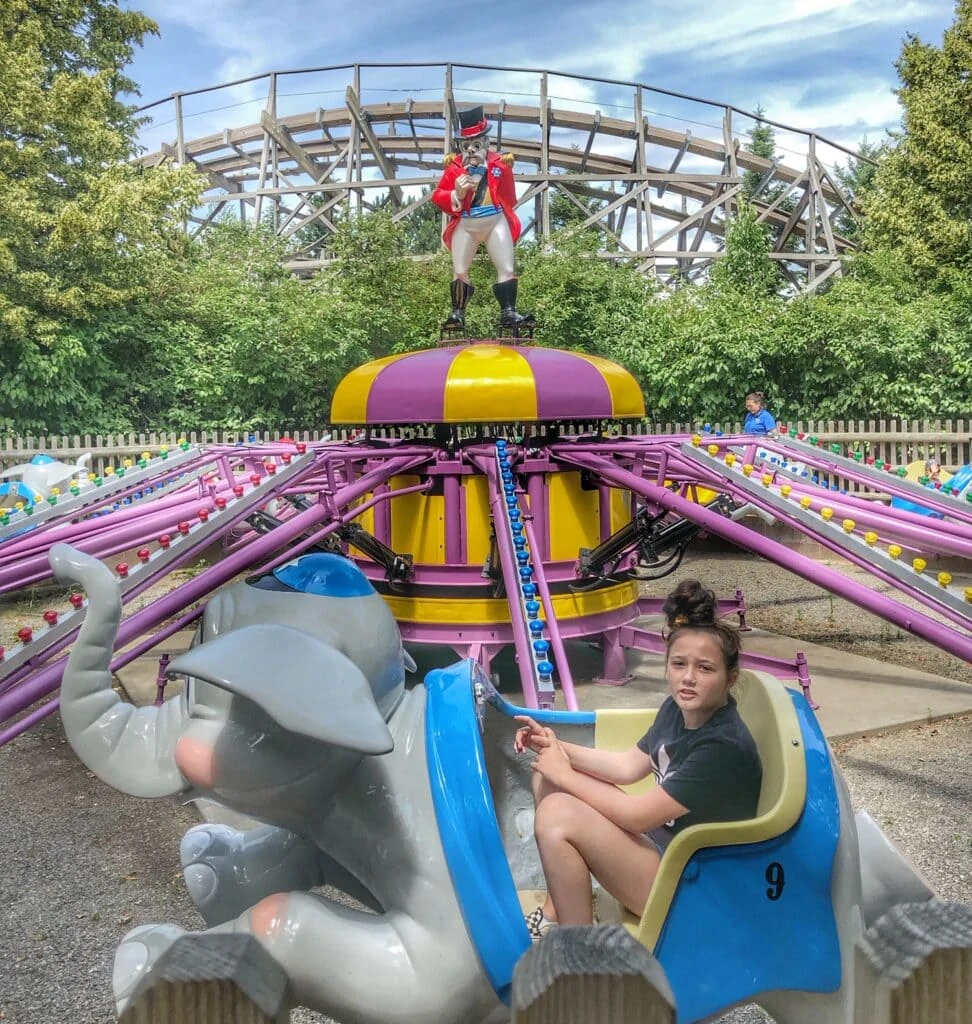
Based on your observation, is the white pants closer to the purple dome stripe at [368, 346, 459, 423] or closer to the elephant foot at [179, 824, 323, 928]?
the purple dome stripe at [368, 346, 459, 423]

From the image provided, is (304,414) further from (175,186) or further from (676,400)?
(676,400)

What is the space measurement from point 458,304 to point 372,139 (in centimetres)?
1992

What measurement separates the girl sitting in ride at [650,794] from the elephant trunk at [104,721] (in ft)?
2.25

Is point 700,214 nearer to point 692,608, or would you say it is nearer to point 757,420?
point 757,420

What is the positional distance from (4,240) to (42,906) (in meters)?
11.9

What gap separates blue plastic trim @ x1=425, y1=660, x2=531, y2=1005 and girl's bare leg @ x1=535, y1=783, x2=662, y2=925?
21 cm

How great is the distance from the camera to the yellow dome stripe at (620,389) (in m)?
5.86

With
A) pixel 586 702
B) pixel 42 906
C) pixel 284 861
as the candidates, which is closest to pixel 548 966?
pixel 284 861

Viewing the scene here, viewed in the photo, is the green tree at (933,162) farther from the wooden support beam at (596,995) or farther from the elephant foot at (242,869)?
the wooden support beam at (596,995)

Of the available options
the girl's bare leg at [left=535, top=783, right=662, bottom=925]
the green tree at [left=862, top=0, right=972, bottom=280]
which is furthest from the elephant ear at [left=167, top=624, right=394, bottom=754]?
the green tree at [left=862, top=0, right=972, bottom=280]

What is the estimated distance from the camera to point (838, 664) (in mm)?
6043

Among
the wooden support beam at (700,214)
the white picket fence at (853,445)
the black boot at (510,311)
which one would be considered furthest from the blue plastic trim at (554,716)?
the wooden support beam at (700,214)

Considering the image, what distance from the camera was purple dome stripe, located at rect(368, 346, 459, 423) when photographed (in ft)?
18.1

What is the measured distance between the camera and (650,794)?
5.93ft
